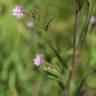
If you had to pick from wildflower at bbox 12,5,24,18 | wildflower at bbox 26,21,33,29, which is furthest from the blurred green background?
wildflower at bbox 12,5,24,18

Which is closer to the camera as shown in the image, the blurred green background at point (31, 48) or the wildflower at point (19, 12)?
the wildflower at point (19, 12)

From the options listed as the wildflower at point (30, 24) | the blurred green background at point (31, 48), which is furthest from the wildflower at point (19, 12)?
the wildflower at point (30, 24)

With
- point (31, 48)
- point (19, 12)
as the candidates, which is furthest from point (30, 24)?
point (19, 12)

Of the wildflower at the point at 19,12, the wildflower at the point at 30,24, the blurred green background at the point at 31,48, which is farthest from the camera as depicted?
the wildflower at the point at 30,24

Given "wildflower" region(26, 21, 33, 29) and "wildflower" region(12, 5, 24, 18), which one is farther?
"wildflower" region(26, 21, 33, 29)

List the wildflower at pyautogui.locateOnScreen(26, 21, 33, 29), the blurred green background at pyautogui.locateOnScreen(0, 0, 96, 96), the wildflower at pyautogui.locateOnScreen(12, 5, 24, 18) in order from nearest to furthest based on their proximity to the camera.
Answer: the wildflower at pyautogui.locateOnScreen(12, 5, 24, 18)
the blurred green background at pyautogui.locateOnScreen(0, 0, 96, 96)
the wildflower at pyautogui.locateOnScreen(26, 21, 33, 29)

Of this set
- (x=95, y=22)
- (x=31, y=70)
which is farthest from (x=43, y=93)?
(x=95, y=22)

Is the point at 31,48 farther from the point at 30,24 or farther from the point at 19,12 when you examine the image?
the point at 19,12

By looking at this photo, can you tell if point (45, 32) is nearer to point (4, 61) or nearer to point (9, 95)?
point (9, 95)

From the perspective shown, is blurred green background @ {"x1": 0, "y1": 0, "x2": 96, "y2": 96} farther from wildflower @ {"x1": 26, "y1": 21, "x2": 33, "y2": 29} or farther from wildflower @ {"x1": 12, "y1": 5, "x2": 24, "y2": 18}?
wildflower @ {"x1": 12, "y1": 5, "x2": 24, "y2": 18}

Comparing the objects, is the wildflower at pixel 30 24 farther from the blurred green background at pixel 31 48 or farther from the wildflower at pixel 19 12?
the wildflower at pixel 19 12
